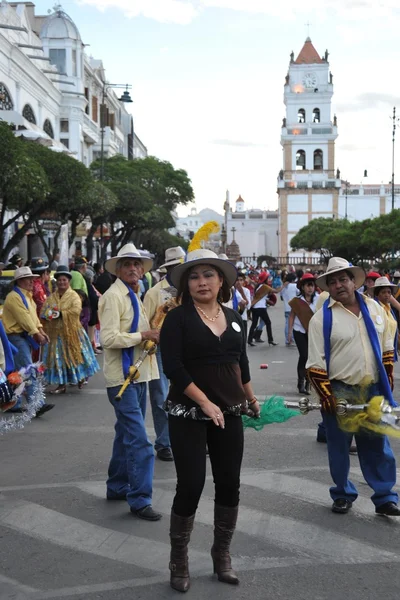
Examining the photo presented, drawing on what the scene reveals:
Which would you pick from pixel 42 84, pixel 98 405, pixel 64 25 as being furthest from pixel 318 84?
pixel 98 405

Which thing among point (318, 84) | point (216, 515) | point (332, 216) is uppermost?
point (318, 84)

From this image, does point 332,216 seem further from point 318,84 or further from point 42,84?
point 42,84

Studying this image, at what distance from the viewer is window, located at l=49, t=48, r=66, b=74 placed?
2060 inches

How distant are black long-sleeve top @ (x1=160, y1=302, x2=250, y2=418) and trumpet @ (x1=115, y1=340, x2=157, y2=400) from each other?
3.49 ft

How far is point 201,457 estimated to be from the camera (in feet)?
13.8

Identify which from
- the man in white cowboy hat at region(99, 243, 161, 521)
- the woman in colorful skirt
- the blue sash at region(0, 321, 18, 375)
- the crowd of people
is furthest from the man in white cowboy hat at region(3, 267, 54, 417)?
the man in white cowboy hat at region(99, 243, 161, 521)

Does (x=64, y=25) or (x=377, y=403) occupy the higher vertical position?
(x=64, y=25)

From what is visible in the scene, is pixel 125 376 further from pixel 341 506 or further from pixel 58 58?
pixel 58 58

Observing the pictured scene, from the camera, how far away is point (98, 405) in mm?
9883

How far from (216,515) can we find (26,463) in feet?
10.2

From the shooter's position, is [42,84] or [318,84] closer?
[42,84]

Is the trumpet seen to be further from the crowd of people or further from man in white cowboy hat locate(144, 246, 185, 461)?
man in white cowboy hat locate(144, 246, 185, 461)

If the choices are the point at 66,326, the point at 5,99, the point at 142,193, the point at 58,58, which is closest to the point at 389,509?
the point at 66,326

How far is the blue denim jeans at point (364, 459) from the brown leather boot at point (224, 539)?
137 cm
